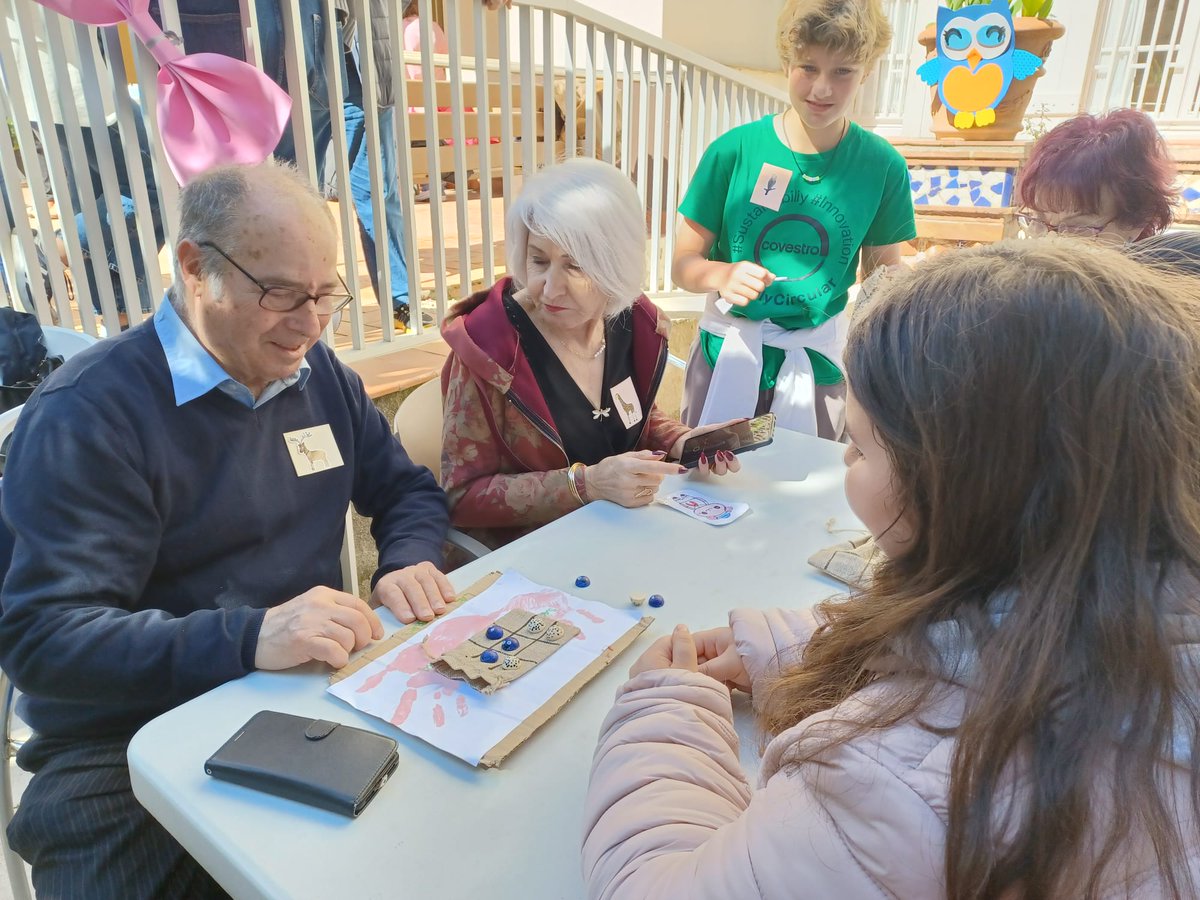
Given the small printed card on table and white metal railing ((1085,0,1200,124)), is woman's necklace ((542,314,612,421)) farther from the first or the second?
white metal railing ((1085,0,1200,124))

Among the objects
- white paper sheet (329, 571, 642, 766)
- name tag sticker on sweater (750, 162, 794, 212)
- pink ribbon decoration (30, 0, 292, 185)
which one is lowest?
white paper sheet (329, 571, 642, 766)

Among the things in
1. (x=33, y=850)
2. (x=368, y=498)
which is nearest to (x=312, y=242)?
(x=368, y=498)

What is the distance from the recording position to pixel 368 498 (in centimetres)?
181

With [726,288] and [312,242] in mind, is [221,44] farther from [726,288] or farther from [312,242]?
[726,288]

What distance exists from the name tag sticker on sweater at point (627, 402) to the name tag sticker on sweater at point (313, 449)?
2.45 feet

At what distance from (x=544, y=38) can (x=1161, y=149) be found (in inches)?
102

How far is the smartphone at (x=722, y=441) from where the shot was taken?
1830mm

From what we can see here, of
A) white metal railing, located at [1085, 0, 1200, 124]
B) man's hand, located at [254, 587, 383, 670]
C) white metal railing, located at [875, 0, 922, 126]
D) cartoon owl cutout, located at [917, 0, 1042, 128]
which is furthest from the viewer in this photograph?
white metal railing, located at [875, 0, 922, 126]

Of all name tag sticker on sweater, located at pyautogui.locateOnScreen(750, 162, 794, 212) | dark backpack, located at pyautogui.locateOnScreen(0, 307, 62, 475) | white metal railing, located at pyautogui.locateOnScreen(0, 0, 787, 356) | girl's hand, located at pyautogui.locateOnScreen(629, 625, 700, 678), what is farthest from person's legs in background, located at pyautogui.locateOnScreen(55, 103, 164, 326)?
girl's hand, located at pyautogui.locateOnScreen(629, 625, 700, 678)

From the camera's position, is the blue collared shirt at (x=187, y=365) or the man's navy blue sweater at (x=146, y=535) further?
the blue collared shirt at (x=187, y=365)

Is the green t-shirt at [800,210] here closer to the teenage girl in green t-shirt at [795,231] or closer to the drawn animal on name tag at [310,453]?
the teenage girl in green t-shirt at [795,231]

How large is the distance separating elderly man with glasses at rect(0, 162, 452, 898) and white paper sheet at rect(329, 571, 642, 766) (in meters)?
0.06

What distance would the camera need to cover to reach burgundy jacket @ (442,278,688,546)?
5.93ft

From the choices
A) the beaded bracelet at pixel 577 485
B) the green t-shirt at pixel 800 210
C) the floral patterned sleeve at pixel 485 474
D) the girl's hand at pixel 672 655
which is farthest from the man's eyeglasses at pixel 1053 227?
the girl's hand at pixel 672 655
